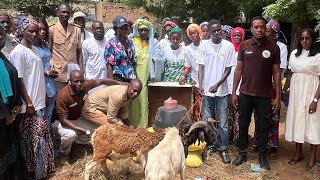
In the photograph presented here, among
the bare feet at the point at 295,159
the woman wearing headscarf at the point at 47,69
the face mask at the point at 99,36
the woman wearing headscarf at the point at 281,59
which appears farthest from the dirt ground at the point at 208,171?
the face mask at the point at 99,36

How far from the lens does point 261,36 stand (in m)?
4.35

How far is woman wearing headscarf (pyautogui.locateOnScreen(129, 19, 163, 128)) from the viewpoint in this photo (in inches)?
209

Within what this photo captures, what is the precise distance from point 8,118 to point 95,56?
203 cm

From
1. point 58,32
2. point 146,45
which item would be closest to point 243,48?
point 146,45

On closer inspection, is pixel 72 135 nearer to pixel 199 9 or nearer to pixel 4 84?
pixel 4 84

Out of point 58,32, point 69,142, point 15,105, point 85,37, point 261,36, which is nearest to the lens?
point 15,105

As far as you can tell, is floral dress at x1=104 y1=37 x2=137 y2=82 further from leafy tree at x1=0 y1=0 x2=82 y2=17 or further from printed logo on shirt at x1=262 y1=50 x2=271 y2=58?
leafy tree at x1=0 y1=0 x2=82 y2=17

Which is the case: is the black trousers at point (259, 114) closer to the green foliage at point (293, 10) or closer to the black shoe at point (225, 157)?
the black shoe at point (225, 157)

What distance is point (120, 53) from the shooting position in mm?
4898

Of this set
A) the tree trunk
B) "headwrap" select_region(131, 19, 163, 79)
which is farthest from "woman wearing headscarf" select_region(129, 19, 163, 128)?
the tree trunk

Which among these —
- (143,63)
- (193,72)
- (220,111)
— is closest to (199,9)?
(193,72)

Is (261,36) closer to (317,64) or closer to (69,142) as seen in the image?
(317,64)

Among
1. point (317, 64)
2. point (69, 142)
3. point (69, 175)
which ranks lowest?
point (69, 175)

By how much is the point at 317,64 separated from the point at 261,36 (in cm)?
88
